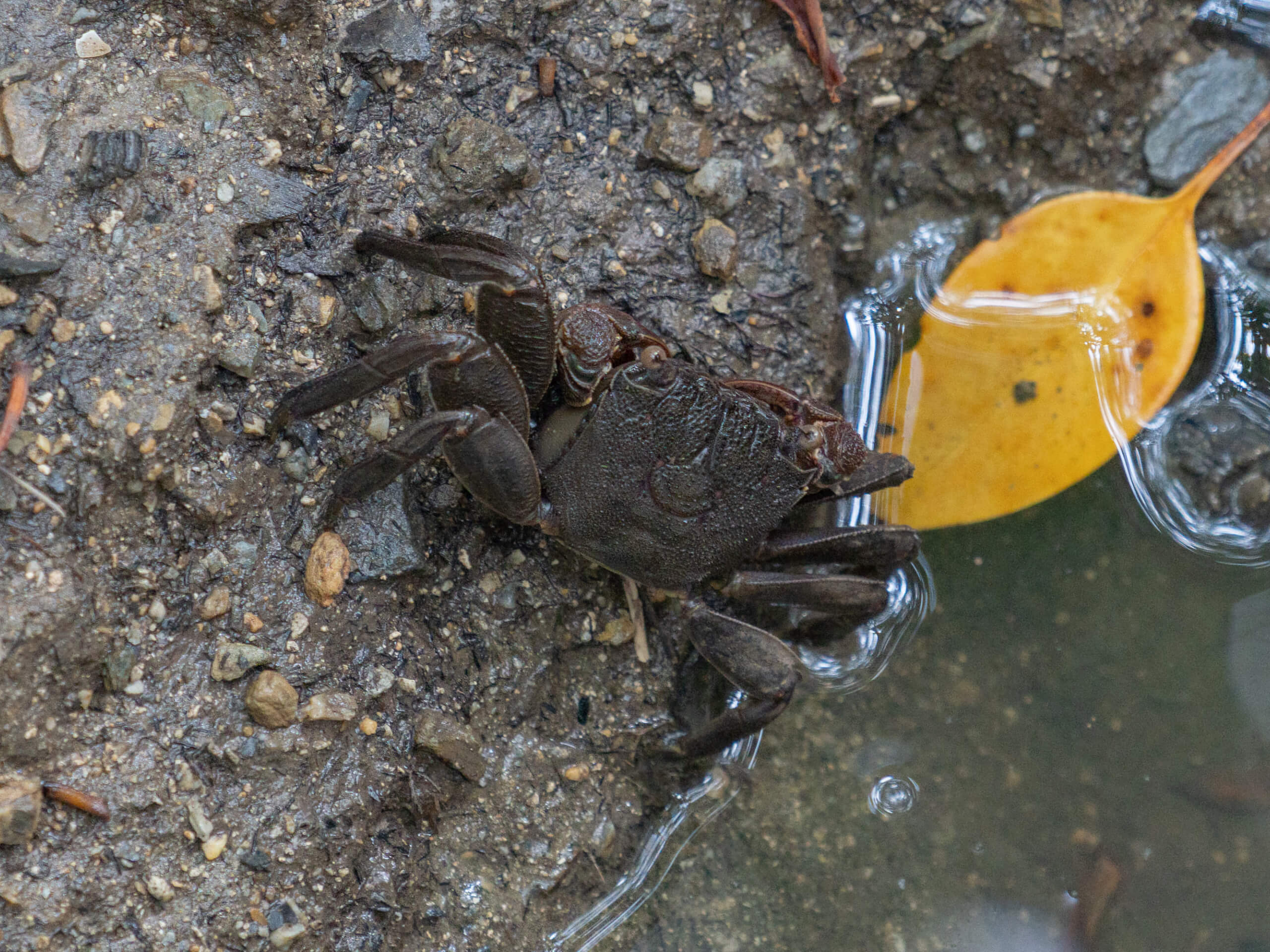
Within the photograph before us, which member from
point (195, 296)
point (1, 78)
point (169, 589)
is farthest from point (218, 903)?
point (1, 78)

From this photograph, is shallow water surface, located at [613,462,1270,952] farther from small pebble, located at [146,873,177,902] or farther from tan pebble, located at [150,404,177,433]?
tan pebble, located at [150,404,177,433]

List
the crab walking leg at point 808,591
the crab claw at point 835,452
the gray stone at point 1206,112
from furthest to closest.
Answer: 1. the gray stone at point 1206,112
2. the crab walking leg at point 808,591
3. the crab claw at point 835,452

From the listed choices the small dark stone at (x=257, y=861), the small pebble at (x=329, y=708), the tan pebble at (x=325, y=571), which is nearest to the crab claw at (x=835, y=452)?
the tan pebble at (x=325, y=571)

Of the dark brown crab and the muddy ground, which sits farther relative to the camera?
the dark brown crab

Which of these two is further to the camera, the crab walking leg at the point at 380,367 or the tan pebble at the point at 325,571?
the tan pebble at the point at 325,571

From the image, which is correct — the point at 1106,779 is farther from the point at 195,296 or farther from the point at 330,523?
the point at 195,296

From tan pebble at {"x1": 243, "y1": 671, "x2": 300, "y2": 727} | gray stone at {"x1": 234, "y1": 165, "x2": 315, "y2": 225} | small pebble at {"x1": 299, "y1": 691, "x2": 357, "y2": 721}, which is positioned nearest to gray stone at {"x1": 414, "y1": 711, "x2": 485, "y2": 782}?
small pebble at {"x1": 299, "y1": 691, "x2": 357, "y2": 721}

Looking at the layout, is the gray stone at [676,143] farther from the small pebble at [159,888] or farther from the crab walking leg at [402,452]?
the small pebble at [159,888]
